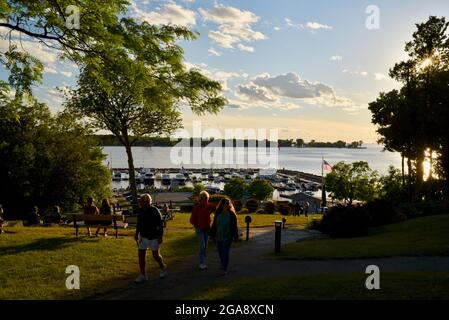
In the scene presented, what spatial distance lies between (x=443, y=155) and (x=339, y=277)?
3330cm

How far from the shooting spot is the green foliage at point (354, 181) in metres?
60.1

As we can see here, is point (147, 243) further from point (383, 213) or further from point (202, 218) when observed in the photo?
point (383, 213)

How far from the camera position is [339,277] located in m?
8.94

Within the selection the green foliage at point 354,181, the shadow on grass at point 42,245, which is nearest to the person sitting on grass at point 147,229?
the shadow on grass at point 42,245

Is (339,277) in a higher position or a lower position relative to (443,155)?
lower

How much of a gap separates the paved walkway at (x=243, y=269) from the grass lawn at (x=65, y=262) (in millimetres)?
552

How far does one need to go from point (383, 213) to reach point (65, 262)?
53.5ft

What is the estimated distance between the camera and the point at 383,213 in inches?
829

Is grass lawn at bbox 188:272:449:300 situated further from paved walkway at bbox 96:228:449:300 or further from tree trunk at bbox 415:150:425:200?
tree trunk at bbox 415:150:425:200

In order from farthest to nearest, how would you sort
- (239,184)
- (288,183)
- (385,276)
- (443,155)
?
(288,183)
(239,184)
(443,155)
(385,276)

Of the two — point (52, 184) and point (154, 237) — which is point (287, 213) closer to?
point (52, 184)

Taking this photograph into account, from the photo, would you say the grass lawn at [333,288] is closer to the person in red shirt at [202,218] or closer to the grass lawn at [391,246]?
the person in red shirt at [202,218]

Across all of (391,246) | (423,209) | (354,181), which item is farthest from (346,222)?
(354,181)
